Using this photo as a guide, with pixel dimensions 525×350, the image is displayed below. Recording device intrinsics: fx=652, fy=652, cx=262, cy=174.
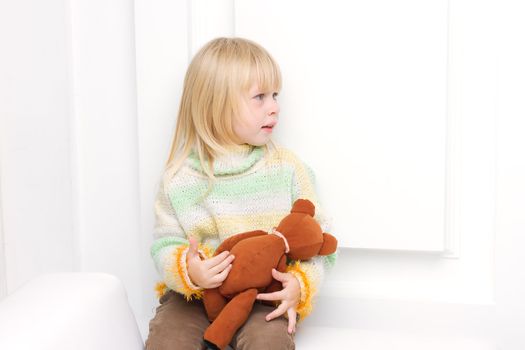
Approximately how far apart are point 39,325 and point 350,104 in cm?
77

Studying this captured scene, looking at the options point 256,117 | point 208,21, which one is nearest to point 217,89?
point 256,117

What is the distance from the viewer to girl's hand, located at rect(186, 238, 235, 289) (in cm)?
114

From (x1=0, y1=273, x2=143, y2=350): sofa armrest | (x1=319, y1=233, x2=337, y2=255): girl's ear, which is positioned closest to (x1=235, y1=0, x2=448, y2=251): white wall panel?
(x1=319, y1=233, x2=337, y2=255): girl's ear

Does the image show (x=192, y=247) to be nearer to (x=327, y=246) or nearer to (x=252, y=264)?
(x=252, y=264)

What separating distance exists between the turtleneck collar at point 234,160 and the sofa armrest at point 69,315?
13.2 inches

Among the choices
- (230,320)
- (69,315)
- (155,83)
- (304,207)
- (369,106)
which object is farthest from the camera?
(155,83)

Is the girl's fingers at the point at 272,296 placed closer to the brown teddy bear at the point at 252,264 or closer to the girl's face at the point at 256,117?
the brown teddy bear at the point at 252,264

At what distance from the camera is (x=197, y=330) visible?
3.82 feet

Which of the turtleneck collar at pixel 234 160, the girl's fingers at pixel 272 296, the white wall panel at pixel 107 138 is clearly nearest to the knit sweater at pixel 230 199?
the turtleneck collar at pixel 234 160

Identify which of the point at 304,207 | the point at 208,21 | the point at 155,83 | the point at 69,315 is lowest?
the point at 69,315

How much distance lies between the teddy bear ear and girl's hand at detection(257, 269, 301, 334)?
0.12 m

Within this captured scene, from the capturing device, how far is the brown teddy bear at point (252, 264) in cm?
111

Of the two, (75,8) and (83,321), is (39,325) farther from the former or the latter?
(75,8)

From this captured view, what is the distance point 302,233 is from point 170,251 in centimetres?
26
